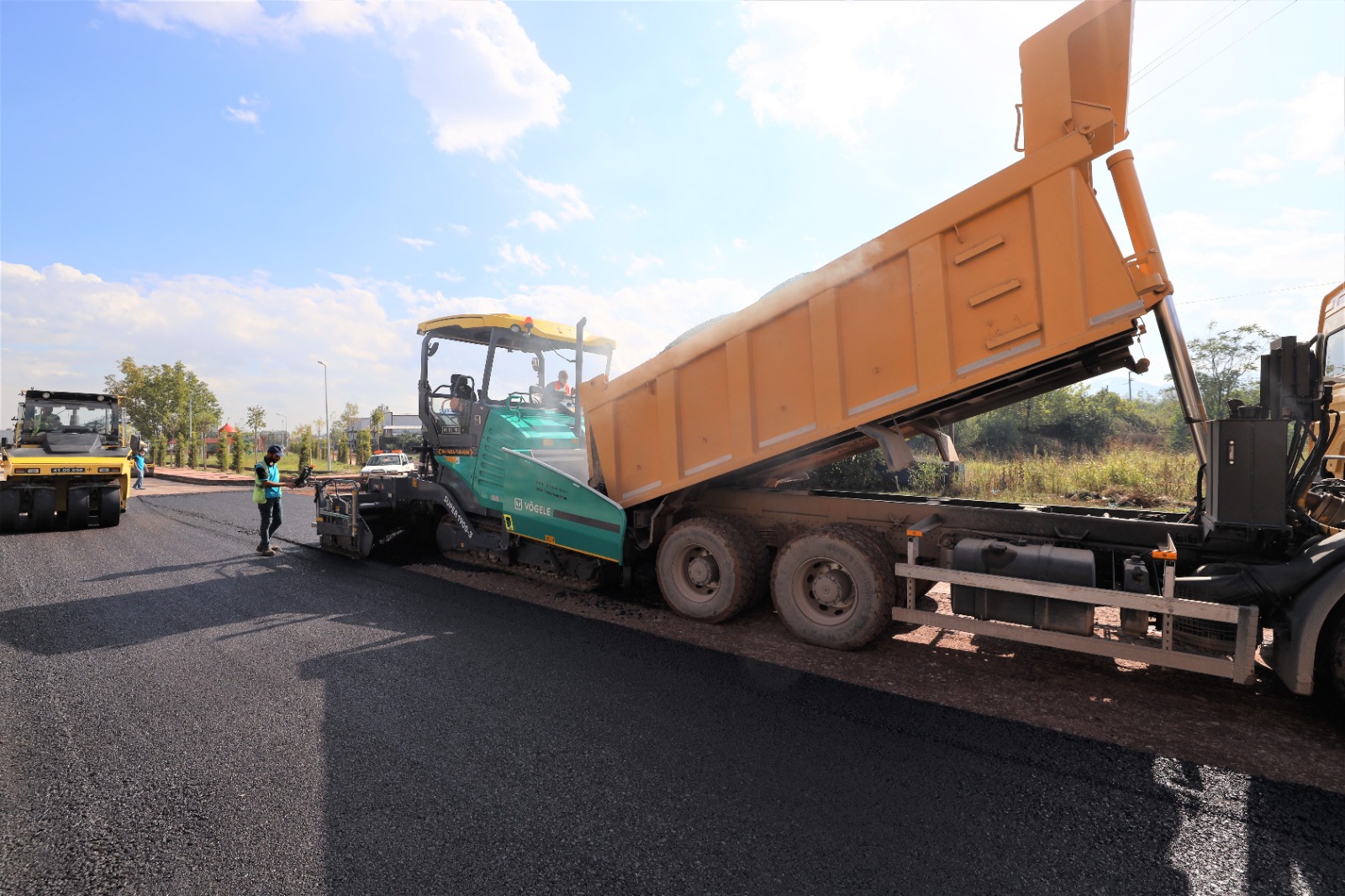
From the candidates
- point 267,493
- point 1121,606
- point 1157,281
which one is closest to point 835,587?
point 1121,606

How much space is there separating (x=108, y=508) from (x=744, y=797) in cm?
1409

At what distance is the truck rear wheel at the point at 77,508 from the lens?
1113 cm

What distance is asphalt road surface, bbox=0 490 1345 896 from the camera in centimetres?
226

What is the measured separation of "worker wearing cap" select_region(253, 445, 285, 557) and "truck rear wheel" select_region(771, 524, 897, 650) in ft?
24.4

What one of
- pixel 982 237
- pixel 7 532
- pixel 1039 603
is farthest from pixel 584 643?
pixel 7 532

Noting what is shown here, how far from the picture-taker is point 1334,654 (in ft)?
10.7

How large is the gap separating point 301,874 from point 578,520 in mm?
3911

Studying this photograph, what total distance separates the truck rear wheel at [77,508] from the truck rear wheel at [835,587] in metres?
13.2

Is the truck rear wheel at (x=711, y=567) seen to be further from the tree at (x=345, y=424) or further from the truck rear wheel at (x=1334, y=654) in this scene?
the tree at (x=345, y=424)

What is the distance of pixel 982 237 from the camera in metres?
3.96

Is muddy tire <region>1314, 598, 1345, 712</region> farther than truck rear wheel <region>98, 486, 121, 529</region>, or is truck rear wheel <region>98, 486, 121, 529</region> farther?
truck rear wheel <region>98, 486, 121, 529</region>

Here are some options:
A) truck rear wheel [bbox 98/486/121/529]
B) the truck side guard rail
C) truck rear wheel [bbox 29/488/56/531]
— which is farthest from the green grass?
truck rear wheel [bbox 29/488/56/531]

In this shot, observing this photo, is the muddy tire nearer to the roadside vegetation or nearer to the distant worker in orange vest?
the roadside vegetation

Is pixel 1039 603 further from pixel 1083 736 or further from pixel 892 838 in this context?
pixel 892 838
